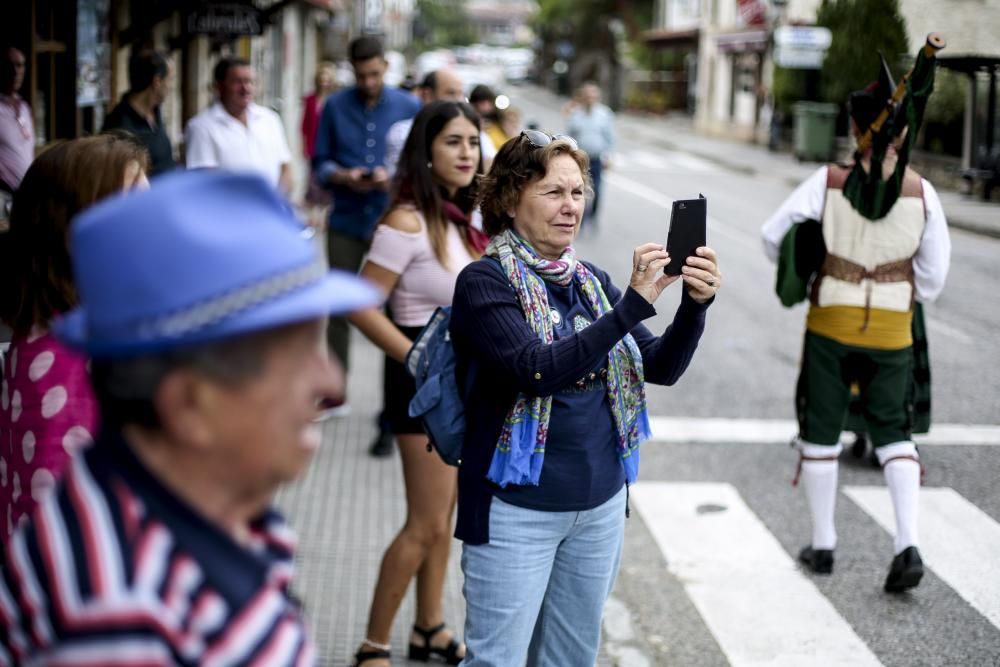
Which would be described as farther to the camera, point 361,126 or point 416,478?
point 361,126

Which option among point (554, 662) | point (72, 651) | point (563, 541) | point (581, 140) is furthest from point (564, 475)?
point (581, 140)

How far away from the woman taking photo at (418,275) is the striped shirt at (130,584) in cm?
290

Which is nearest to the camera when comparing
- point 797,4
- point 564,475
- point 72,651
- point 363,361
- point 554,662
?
point 72,651

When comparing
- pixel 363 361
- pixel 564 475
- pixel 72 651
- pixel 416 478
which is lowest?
pixel 363 361

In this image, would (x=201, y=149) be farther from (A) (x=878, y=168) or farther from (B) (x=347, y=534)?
(A) (x=878, y=168)

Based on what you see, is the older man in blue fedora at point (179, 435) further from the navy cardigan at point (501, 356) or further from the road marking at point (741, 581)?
the road marking at point (741, 581)

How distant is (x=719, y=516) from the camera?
21.8 feet

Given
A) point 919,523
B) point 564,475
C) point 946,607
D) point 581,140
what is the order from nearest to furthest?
1. point 564,475
2. point 946,607
3. point 919,523
4. point 581,140

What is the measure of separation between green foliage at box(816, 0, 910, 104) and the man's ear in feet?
92.4

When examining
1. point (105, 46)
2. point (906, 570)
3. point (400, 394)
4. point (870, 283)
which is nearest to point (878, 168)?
point (870, 283)

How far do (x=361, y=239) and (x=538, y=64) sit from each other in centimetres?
8315

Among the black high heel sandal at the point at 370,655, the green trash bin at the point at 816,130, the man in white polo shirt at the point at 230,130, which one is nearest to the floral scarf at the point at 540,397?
the black high heel sandal at the point at 370,655

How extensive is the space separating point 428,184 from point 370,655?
5.34 ft

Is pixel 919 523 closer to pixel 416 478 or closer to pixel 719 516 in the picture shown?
pixel 719 516
